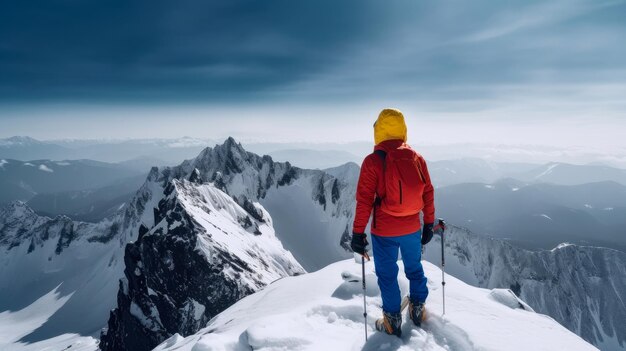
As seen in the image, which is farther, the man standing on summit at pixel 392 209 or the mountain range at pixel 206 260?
the mountain range at pixel 206 260

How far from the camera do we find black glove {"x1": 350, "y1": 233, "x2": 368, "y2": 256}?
7766mm

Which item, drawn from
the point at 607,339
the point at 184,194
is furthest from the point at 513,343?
the point at 607,339

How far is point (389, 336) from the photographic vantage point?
24.4ft

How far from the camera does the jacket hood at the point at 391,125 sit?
25.2ft

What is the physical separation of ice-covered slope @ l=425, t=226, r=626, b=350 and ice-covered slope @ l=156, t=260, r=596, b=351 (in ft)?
432

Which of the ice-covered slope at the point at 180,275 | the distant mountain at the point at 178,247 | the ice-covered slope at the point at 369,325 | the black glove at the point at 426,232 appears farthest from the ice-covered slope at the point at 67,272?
the black glove at the point at 426,232

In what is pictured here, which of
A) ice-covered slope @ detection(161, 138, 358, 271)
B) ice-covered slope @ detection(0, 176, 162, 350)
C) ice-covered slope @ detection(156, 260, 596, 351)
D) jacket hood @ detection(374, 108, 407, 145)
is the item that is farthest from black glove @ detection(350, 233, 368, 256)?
ice-covered slope @ detection(0, 176, 162, 350)

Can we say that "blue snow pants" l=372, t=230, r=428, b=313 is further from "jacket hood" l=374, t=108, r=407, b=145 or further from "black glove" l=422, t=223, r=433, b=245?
"jacket hood" l=374, t=108, r=407, b=145

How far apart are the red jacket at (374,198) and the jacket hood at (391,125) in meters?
0.14

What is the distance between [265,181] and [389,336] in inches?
5808

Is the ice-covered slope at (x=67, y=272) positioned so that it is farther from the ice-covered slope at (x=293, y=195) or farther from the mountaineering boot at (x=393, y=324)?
the mountaineering boot at (x=393, y=324)

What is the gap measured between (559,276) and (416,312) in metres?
194

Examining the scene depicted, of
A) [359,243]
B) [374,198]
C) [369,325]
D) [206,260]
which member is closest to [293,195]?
[206,260]

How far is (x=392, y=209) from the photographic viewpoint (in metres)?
7.48
